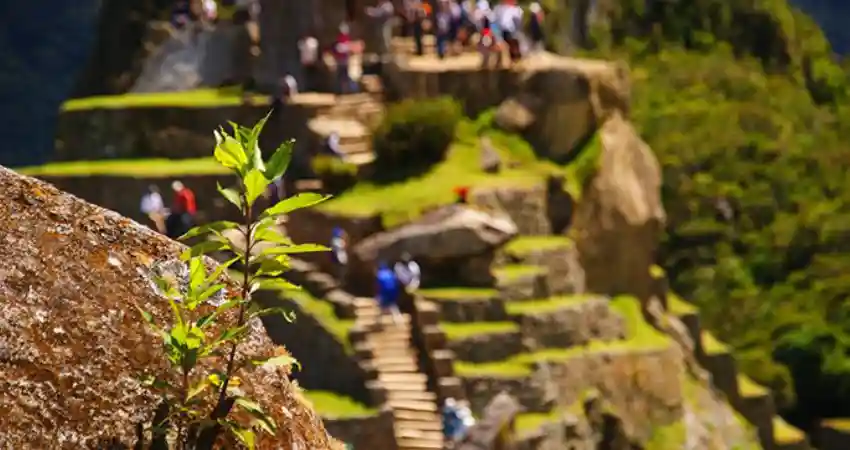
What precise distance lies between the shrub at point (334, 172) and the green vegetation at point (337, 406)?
5201 millimetres

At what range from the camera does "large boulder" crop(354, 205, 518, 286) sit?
29.0 m

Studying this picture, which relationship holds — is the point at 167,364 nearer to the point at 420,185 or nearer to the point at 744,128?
the point at 420,185

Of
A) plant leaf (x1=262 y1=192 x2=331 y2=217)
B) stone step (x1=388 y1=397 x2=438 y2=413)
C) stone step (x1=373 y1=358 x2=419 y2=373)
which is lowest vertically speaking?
stone step (x1=388 y1=397 x2=438 y2=413)

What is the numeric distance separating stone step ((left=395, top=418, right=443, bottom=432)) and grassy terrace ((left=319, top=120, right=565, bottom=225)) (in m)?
4.25

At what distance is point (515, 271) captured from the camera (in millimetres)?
29891

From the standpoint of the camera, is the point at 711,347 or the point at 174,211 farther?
the point at 711,347

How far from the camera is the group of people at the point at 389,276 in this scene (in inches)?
1091

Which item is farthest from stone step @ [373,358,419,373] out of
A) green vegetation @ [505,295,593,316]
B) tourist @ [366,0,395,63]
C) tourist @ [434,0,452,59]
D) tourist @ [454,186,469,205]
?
tourist @ [434,0,452,59]

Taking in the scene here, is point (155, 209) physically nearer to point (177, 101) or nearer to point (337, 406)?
point (337, 406)

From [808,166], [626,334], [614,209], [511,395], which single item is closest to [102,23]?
[614,209]

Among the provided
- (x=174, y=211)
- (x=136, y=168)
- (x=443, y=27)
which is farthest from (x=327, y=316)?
(x=443, y=27)

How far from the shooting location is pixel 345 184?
31.5 metres

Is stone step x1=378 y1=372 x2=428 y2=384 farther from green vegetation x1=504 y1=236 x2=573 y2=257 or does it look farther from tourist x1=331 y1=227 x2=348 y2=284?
green vegetation x1=504 y1=236 x2=573 y2=257

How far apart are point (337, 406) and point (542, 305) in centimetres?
488
